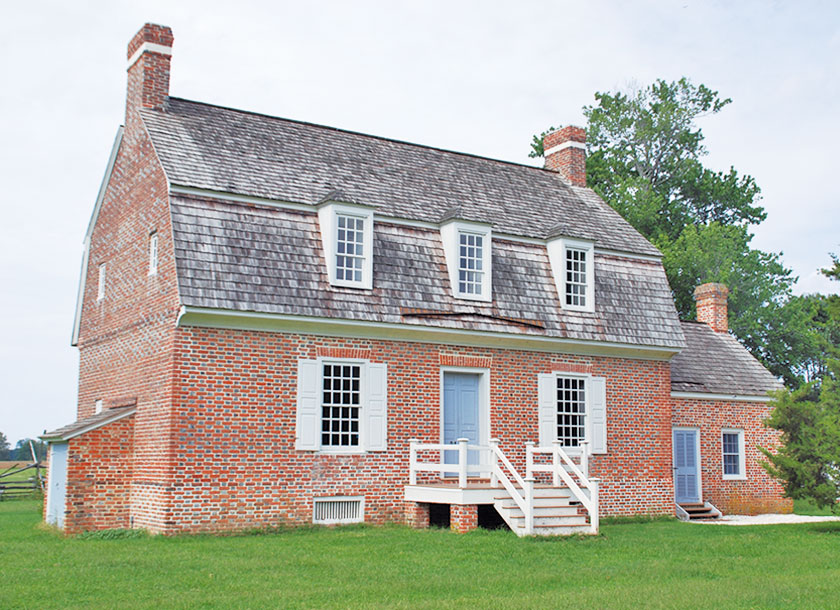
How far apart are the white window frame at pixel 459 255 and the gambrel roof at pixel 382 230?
6.2 inches

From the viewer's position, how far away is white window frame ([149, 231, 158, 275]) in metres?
16.6

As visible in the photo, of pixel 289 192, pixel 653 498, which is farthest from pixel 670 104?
pixel 289 192

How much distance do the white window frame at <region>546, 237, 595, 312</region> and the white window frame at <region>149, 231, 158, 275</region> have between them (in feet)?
26.4

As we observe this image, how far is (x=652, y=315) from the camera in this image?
20500 millimetres

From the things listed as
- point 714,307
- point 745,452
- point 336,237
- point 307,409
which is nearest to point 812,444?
point 745,452

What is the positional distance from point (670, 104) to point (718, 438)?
2287cm

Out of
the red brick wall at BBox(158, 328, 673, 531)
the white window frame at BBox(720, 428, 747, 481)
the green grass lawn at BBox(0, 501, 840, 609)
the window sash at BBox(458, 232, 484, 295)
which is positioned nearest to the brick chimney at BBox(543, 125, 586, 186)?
the window sash at BBox(458, 232, 484, 295)

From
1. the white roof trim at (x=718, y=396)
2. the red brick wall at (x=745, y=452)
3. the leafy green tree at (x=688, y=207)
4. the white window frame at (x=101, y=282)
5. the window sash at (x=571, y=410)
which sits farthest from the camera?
the leafy green tree at (x=688, y=207)

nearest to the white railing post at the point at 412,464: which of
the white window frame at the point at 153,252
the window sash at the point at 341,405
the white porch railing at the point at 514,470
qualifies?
the white porch railing at the point at 514,470

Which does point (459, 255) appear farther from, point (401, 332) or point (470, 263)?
point (401, 332)

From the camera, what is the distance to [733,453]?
23516mm

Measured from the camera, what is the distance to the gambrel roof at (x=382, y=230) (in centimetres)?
1580

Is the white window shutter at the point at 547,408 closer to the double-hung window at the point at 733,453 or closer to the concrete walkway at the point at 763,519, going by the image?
the concrete walkway at the point at 763,519

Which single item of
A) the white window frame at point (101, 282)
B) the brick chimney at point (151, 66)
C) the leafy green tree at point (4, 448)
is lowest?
the leafy green tree at point (4, 448)
